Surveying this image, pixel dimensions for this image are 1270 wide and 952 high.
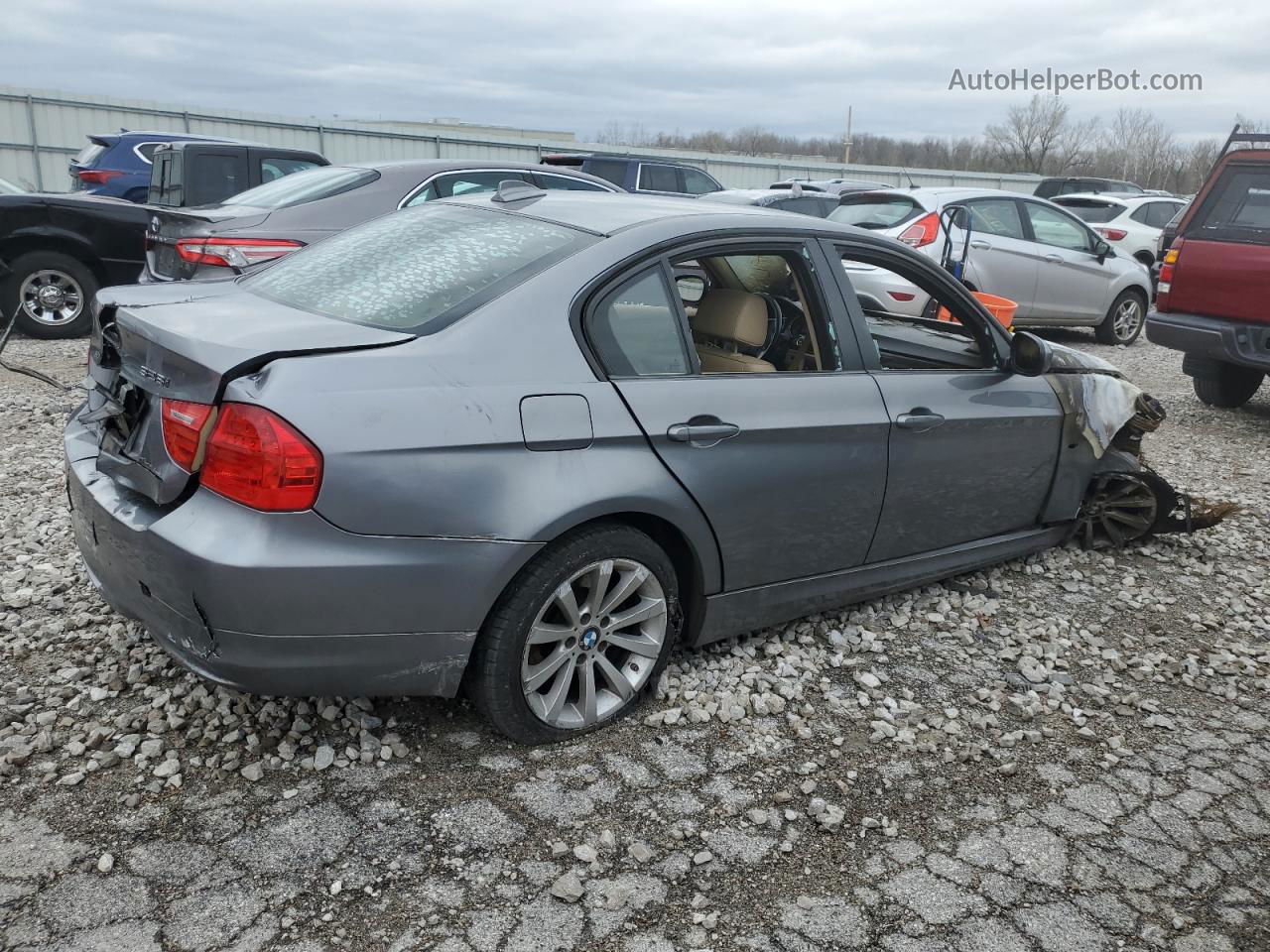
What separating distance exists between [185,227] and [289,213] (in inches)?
25.8

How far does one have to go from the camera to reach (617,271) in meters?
3.08

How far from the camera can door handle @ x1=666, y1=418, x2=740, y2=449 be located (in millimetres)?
3057

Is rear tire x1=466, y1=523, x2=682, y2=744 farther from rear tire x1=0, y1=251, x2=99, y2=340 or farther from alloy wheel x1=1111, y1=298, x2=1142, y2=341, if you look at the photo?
alloy wheel x1=1111, y1=298, x2=1142, y2=341

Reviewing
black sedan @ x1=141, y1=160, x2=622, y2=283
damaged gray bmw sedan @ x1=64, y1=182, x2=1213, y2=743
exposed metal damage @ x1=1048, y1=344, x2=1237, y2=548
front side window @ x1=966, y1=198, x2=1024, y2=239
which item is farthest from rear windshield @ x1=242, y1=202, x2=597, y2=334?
front side window @ x1=966, y1=198, x2=1024, y2=239

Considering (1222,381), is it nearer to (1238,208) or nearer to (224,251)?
(1238,208)

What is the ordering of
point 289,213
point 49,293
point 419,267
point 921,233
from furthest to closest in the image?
1. point 921,233
2. point 49,293
3. point 289,213
4. point 419,267

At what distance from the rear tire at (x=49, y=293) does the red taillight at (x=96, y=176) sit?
4050mm

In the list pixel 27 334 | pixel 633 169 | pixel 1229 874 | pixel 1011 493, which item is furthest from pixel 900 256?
pixel 633 169

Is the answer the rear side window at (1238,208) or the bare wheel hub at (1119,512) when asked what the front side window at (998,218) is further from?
the bare wheel hub at (1119,512)

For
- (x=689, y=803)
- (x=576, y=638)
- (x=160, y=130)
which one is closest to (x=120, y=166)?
(x=160, y=130)

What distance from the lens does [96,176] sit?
39.9 ft

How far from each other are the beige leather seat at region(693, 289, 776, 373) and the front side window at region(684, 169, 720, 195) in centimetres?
1245

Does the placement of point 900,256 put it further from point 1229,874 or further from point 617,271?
point 1229,874

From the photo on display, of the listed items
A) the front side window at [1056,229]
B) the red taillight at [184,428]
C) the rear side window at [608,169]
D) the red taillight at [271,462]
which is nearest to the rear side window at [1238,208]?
the front side window at [1056,229]
